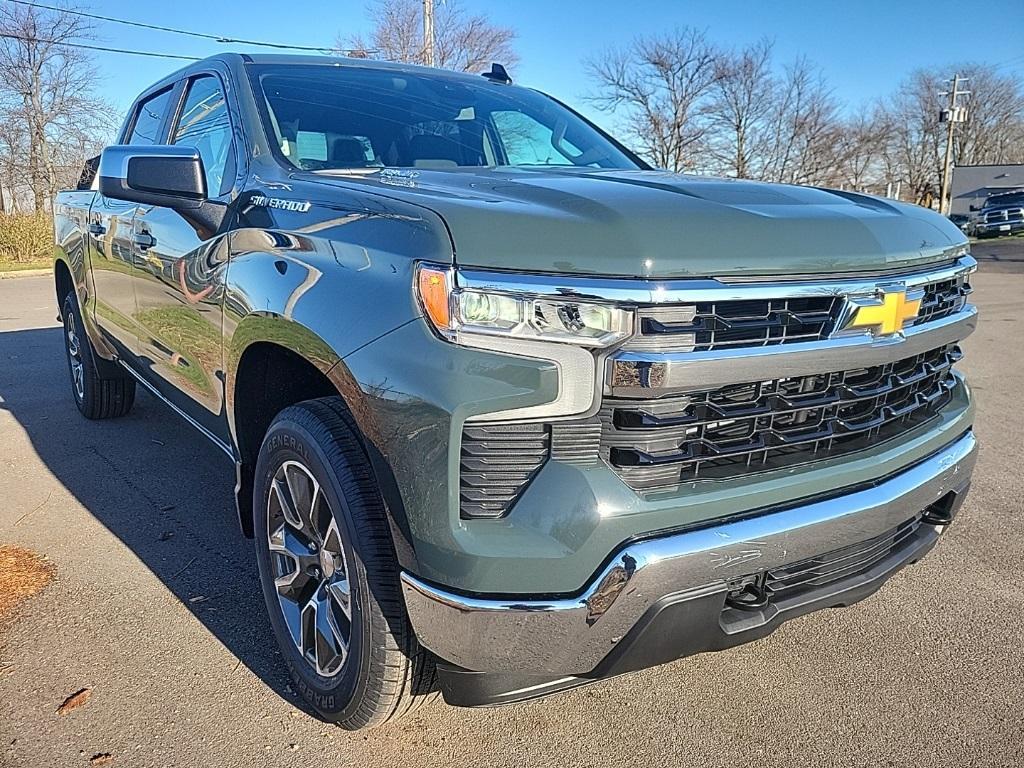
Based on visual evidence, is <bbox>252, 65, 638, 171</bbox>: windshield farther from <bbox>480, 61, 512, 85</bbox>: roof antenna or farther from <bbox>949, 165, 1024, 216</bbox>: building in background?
<bbox>949, 165, 1024, 216</bbox>: building in background

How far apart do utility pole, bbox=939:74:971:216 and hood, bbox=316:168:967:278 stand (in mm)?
45097

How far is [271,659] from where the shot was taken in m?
2.58

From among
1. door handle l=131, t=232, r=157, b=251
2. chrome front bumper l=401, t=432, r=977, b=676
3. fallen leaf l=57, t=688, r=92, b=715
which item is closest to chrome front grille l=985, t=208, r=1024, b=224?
door handle l=131, t=232, r=157, b=251

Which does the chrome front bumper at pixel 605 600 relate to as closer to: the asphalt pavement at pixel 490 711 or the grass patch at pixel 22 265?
the asphalt pavement at pixel 490 711

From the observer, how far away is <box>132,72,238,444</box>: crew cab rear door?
8.76ft

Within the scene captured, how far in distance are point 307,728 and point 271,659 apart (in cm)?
39

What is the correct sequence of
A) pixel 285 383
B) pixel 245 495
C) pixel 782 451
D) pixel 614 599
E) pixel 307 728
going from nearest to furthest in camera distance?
1. pixel 614 599
2. pixel 782 451
3. pixel 307 728
4. pixel 285 383
5. pixel 245 495

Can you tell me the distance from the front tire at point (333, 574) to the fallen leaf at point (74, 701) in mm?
558

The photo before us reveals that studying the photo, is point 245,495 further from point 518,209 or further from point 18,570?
point 518,209

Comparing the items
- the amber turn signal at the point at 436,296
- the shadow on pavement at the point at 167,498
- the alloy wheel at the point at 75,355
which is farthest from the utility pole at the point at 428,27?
the amber turn signal at the point at 436,296

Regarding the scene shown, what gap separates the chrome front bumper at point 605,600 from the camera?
1.66m

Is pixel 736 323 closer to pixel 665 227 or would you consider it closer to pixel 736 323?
pixel 736 323

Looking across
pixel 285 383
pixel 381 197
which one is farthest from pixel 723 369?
pixel 285 383

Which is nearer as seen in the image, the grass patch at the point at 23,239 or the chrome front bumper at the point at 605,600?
the chrome front bumper at the point at 605,600
